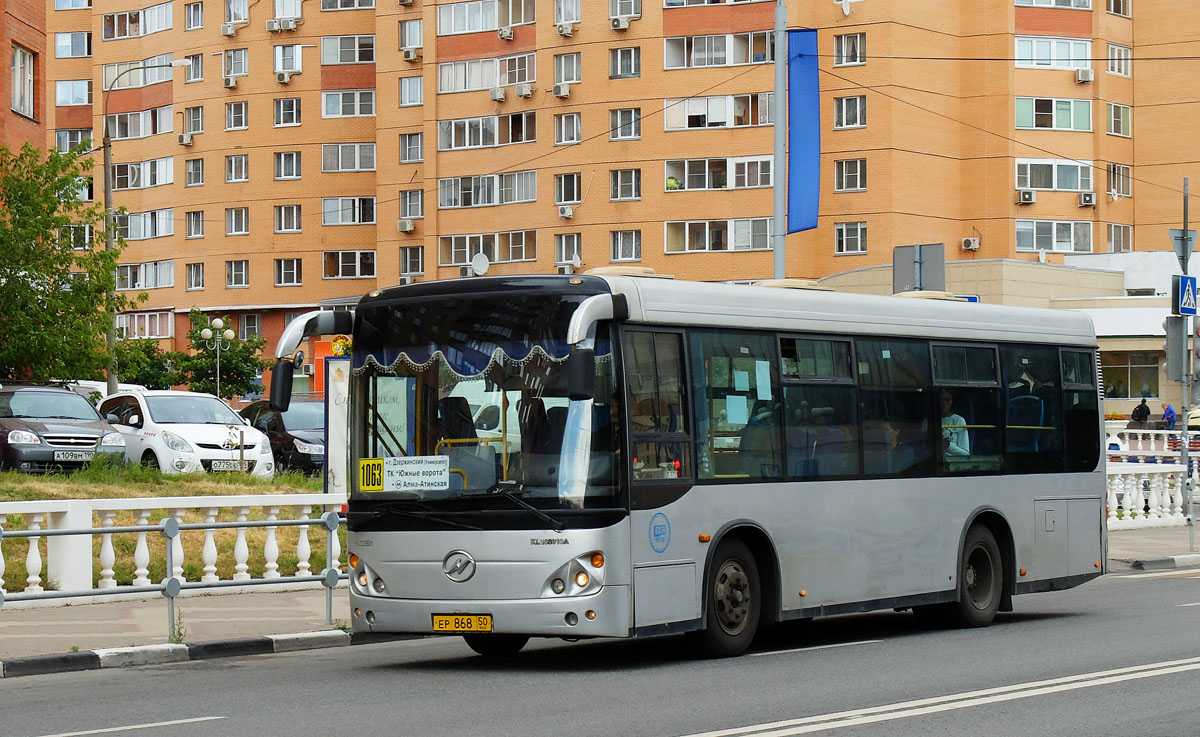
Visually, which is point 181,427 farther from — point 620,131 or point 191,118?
point 191,118

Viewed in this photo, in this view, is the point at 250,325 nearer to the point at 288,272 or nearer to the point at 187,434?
the point at 288,272

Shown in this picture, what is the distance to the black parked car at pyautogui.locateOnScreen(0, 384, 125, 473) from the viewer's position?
82.9 feet

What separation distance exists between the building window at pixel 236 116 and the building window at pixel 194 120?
144cm

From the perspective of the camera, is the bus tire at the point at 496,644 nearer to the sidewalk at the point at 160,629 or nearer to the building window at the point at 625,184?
the sidewalk at the point at 160,629

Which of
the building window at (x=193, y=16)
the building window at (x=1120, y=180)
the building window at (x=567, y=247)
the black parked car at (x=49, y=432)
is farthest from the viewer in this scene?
the building window at (x=193, y=16)

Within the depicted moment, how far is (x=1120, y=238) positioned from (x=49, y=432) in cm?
5400

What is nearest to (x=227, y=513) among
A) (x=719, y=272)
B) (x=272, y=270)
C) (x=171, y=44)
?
(x=719, y=272)

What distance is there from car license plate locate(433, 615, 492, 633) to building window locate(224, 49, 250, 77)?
70028 millimetres

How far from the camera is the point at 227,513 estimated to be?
19266 mm

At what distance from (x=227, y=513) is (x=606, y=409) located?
27.6 ft

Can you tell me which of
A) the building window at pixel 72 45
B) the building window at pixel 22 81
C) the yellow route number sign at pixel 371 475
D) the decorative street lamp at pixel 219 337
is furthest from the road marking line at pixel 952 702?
the building window at pixel 72 45

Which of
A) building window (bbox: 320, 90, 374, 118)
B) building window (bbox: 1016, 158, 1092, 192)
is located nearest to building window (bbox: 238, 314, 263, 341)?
building window (bbox: 320, 90, 374, 118)

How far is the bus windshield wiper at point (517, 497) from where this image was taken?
11.9 metres

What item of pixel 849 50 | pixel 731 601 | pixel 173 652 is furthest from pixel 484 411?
pixel 849 50
